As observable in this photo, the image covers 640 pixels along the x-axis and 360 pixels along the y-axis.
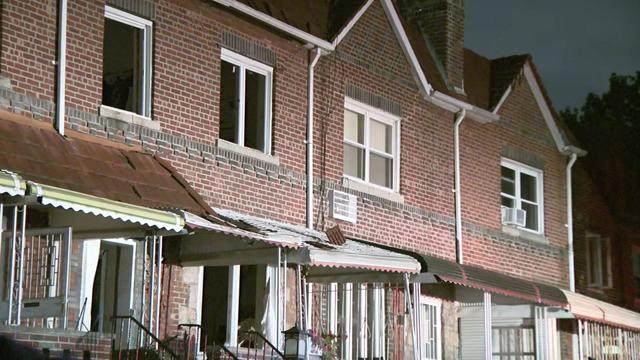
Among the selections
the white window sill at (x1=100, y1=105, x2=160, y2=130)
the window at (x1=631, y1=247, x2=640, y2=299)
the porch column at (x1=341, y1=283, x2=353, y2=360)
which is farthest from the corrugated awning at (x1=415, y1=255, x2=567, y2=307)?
the window at (x1=631, y1=247, x2=640, y2=299)

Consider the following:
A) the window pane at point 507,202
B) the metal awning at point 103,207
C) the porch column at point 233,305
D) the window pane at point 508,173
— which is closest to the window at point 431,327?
the window pane at point 507,202

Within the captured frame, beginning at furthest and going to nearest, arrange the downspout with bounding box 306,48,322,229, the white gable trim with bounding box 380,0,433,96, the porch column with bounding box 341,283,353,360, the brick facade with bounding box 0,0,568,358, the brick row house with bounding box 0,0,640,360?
1. the white gable trim with bounding box 380,0,433,96
2. the porch column with bounding box 341,283,353,360
3. the downspout with bounding box 306,48,322,229
4. the brick facade with bounding box 0,0,568,358
5. the brick row house with bounding box 0,0,640,360

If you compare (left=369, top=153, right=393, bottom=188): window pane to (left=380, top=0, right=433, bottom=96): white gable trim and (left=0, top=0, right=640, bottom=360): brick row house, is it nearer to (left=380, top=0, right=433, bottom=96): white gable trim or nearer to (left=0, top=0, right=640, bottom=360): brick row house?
(left=0, top=0, right=640, bottom=360): brick row house

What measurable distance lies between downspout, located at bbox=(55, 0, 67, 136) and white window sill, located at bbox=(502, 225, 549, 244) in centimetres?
1235

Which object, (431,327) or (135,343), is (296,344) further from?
(431,327)

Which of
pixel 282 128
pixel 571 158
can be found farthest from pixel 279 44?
pixel 571 158

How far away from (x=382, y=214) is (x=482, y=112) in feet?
13.0

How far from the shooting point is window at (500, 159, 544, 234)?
2664cm

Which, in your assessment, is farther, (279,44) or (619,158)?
(619,158)

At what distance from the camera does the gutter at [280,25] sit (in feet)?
62.0

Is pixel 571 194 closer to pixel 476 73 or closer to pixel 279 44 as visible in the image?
pixel 476 73

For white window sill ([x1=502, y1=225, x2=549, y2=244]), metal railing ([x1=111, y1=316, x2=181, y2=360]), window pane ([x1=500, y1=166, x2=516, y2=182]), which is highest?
window pane ([x1=500, y1=166, x2=516, y2=182])

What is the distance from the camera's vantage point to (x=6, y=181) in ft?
41.9

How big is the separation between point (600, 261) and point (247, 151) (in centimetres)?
1377
